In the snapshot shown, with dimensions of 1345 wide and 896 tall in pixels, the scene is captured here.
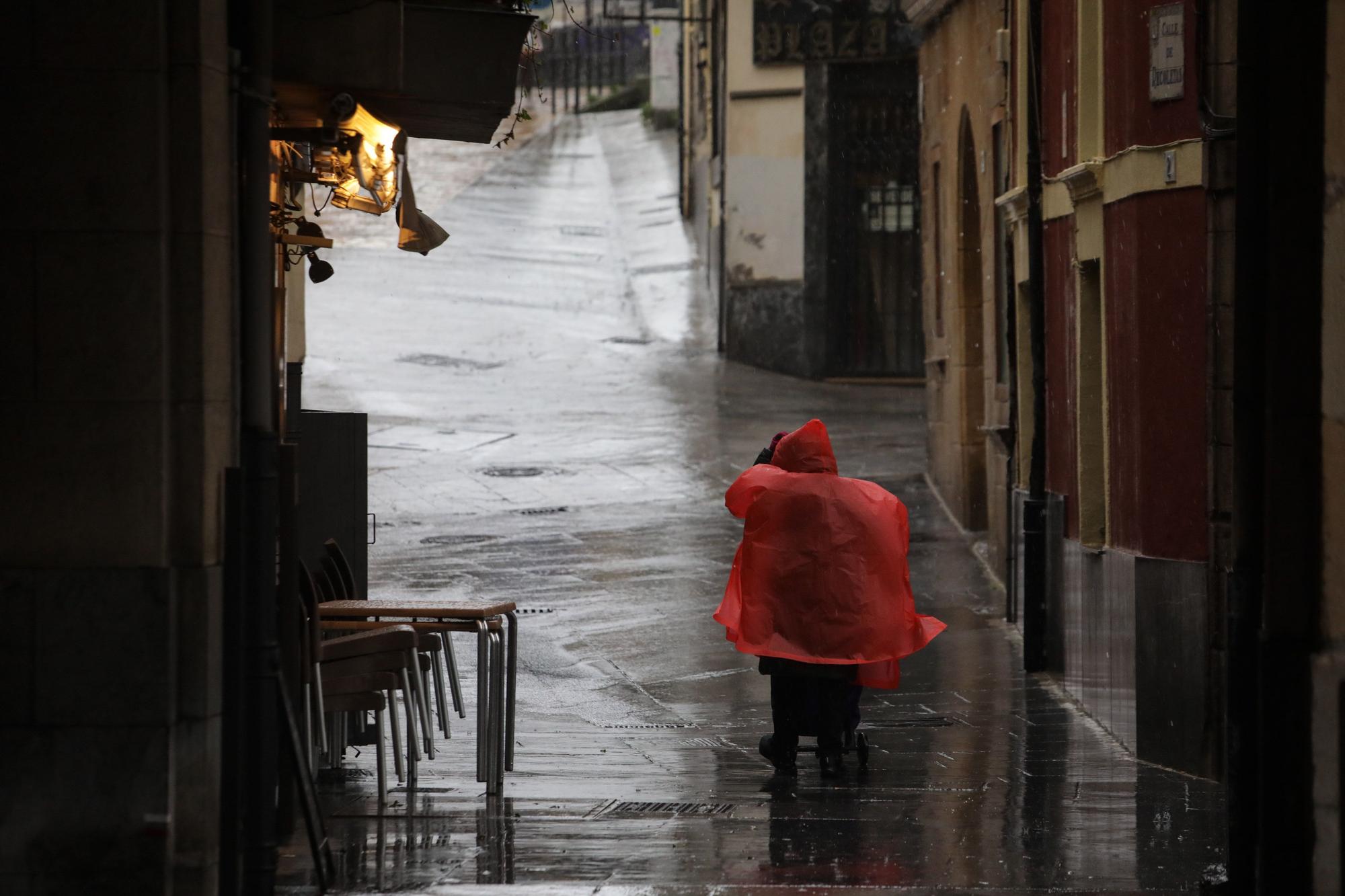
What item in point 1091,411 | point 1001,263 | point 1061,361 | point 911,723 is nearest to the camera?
point 911,723

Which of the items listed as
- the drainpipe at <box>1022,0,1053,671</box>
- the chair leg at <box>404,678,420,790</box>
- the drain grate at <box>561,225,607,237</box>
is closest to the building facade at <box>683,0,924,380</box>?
the drain grate at <box>561,225,607,237</box>

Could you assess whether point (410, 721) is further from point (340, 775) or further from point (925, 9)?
point (925, 9)

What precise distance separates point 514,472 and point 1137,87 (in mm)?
11482

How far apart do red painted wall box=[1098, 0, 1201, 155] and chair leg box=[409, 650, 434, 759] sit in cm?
427

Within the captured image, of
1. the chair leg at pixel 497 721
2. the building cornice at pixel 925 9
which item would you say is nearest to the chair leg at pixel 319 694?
the chair leg at pixel 497 721

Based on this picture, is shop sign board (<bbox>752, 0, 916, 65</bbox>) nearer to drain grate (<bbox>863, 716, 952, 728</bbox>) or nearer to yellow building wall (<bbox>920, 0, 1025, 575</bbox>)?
yellow building wall (<bbox>920, 0, 1025, 575</bbox>)

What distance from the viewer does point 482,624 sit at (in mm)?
8055

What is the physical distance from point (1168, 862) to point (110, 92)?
4.53 meters

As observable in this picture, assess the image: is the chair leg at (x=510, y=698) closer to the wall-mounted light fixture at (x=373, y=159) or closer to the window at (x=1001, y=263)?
the wall-mounted light fixture at (x=373, y=159)

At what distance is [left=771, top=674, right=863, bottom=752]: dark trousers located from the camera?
29.5 feet

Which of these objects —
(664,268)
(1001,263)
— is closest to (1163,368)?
(1001,263)

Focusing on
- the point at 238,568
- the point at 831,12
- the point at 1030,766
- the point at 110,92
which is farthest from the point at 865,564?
the point at 831,12

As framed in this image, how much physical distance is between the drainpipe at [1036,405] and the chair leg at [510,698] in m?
4.17

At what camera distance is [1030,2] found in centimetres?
1252
